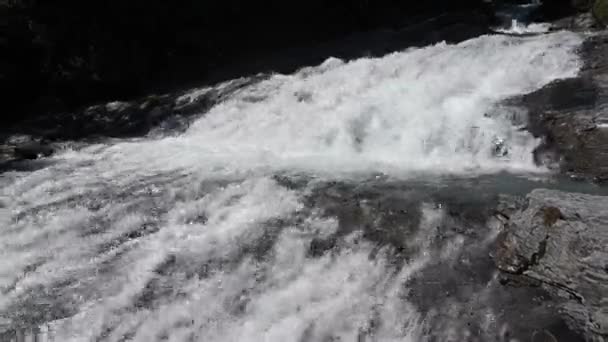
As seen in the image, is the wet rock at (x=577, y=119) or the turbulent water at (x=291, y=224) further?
the wet rock at (x=577, y=119)

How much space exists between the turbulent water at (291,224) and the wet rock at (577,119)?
37cm

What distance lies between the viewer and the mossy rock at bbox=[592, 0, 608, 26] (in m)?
15.4

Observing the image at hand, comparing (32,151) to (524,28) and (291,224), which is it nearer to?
(291,224)

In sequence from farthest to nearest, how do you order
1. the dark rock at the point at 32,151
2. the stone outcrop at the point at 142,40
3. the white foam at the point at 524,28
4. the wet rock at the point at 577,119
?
1. the white foam at the point at 524,28
2. the stone outcrop at the point at 142,40
3. the dark rock at the point at 32,151
4. the wet rock at the point at 577,119

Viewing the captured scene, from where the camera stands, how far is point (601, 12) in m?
15.6

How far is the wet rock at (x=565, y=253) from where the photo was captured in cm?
482

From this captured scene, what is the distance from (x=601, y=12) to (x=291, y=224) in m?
13.2

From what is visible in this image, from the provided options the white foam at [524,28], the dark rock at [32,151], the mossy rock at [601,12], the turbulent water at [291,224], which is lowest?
the turbulent water at [291,224]

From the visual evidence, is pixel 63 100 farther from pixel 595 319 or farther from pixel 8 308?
pixel 595 319

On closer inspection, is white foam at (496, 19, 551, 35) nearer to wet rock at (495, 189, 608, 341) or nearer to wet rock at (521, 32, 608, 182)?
wet rock at (521, 32, 608, 182)

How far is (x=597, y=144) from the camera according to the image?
8383mm

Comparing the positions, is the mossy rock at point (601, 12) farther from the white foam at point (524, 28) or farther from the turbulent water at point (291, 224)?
the turbulent water at point (291, 224)

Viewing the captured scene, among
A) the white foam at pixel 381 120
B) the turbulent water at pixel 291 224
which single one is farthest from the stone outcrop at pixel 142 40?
the turbulent water at pixel 291 224

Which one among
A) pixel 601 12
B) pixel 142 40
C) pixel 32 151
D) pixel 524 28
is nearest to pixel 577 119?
pixel 601 12
